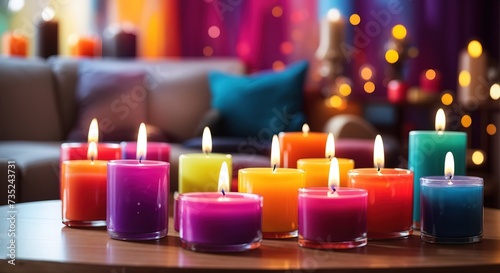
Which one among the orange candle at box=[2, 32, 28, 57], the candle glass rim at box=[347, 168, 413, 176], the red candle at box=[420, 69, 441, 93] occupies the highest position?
the orange candle at box=[2, 32, 28, 57]

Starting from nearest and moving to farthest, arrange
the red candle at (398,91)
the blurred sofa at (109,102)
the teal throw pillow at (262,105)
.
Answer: the blurred sofa at (109,102), the teal throw pillow at (262,105), the red candle at (398,91)

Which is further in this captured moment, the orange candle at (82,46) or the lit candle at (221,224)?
the orange candle at (82,46)

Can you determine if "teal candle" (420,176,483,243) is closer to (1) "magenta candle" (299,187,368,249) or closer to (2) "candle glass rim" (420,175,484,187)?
(2) "candle glass rim" (420,175,484,187)

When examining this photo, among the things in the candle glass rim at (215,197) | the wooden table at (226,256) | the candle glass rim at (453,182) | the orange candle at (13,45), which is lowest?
the wooden table at (226,256)

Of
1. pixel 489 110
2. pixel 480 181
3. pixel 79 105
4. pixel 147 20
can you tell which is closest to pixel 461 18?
pixel 489 110

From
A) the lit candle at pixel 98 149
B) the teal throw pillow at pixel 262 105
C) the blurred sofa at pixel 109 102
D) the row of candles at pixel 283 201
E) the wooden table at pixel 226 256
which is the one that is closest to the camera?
the wooden table at pixel 226 256

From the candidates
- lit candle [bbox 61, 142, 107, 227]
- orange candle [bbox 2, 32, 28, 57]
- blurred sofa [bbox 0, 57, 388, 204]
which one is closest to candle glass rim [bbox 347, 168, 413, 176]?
lit candle [bbox 61, 142, 107, 227]

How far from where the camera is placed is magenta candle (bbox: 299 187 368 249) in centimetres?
95

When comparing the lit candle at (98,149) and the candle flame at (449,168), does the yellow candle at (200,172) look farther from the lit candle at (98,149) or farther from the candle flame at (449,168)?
the candle flame at (449,168)

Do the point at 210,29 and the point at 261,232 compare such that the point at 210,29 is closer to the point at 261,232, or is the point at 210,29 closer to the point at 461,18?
the point at 461,18

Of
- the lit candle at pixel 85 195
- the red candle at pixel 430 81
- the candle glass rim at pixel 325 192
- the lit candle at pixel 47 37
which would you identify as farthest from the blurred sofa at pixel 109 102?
the candle glass rim at pixel 325 192

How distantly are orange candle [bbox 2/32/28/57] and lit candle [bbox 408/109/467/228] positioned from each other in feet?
8.99

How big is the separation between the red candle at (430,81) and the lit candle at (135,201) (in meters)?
2.73

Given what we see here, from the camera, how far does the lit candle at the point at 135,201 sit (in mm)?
999
